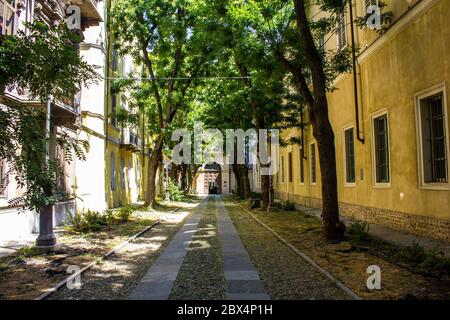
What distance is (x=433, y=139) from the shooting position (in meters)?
9.93

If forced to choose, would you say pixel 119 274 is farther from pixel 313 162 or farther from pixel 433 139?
pixel 313 162

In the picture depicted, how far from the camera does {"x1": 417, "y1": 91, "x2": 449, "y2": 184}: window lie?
31.4 ft

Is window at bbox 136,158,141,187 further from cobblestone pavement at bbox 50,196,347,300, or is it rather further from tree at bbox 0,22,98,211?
tree at bbox 0,22,98,211

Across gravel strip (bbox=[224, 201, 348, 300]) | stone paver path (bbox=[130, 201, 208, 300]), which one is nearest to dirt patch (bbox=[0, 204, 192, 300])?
stone paver path (bbox=[130, 201, 208, 300])

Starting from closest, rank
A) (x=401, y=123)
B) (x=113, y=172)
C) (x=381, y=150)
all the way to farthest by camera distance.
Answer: (x=401, y=123) → (x=381, y=150) → (x=113, y=172)

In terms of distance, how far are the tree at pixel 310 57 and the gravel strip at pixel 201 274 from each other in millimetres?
2882

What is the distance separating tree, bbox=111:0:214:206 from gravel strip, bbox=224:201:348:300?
1086 cm

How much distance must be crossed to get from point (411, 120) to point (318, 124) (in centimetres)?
244

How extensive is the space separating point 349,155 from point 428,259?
30.0 ft

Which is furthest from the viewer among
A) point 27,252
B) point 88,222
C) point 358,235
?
point 88,222

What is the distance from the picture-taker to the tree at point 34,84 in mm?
6176

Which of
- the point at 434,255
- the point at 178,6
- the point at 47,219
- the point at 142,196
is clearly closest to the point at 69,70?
the point at 47,219

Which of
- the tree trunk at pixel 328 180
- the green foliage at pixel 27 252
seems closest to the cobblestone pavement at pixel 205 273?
the tree trunk at pixel 328 180

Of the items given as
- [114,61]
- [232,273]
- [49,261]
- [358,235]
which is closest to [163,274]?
[232,273]
